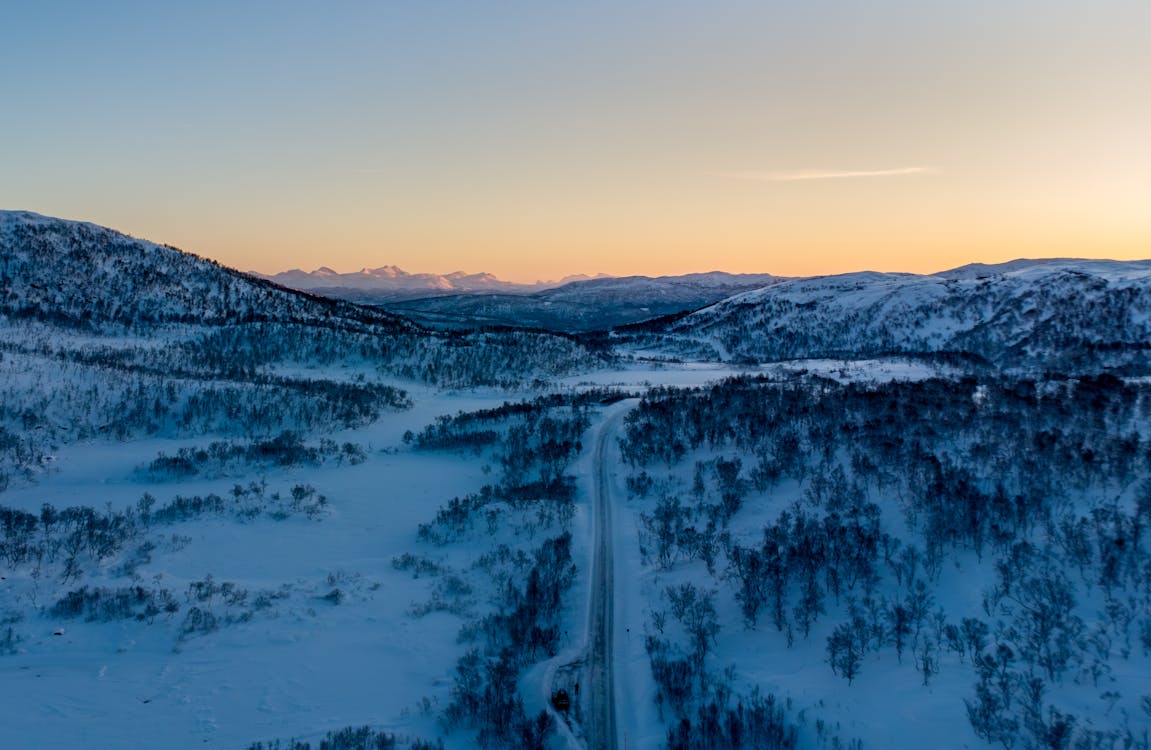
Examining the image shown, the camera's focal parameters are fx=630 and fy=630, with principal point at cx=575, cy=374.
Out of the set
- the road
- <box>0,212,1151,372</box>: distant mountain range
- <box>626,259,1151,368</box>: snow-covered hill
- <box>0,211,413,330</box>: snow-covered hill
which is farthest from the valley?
<box>626,259,1151,368</box>: snow-covered hill

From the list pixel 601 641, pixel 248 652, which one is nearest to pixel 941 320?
pixel 601 641

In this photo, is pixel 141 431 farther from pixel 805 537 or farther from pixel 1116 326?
pixel 1116 326

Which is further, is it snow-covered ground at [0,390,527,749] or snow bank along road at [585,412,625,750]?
snow-covered ground at [0,390,527,749]

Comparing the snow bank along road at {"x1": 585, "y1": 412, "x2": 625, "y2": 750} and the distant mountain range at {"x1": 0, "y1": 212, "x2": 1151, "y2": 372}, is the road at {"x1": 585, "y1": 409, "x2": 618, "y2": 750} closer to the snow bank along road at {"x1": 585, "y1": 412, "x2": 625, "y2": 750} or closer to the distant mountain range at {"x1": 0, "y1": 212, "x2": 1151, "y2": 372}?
the snow bank along road at {"x1": 585, "y1": 412, "x2": 625, "y2": 750}

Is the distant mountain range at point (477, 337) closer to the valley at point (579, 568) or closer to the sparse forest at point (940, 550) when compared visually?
the valley at point (579, 568)

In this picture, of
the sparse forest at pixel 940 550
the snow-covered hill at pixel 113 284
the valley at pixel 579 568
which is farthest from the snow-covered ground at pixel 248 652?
the snow-covered hill at pixel 113 284

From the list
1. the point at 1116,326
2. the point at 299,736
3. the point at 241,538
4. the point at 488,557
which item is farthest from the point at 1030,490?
the point at 1116,326

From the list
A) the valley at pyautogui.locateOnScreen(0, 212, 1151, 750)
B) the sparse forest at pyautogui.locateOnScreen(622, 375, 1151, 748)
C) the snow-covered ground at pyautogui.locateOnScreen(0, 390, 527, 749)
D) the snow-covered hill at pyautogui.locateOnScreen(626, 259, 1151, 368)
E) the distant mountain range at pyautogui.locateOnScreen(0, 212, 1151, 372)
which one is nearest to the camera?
the sparse forest at pyautogui.locateOnScreen(622, 375, 1151, 748)

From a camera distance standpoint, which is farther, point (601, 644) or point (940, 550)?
point (940, 550)

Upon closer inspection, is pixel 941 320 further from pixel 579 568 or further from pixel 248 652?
pixel 248 652
